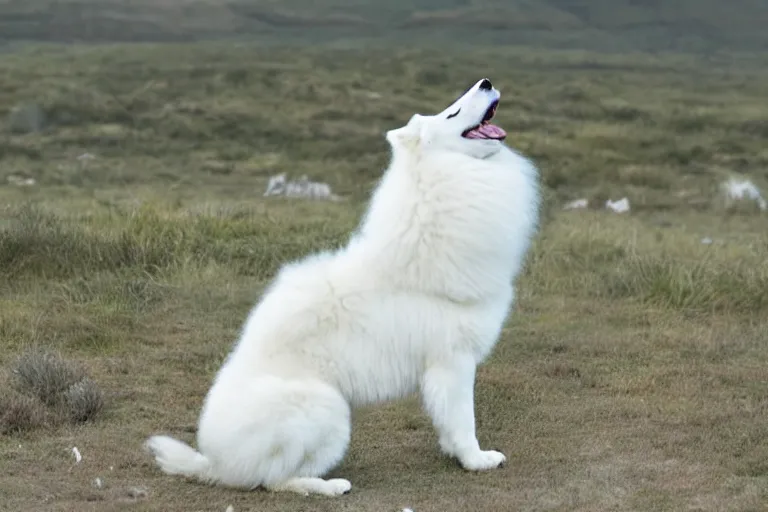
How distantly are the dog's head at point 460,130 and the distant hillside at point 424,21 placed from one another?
260 ft

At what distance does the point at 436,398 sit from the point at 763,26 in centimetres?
9757

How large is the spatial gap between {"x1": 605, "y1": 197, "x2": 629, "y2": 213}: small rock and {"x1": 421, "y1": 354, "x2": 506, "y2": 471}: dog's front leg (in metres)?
16.6

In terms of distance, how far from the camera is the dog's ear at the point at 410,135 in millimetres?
5824

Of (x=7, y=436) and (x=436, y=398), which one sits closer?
(x=436, y=398)

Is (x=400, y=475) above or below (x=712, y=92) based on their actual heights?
Answer: above

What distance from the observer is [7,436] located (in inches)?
261

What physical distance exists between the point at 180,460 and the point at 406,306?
1511 mm

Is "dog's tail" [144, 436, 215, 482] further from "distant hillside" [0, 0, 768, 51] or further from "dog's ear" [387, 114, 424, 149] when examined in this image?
"distant hillside" [0, 0, 768, 51]

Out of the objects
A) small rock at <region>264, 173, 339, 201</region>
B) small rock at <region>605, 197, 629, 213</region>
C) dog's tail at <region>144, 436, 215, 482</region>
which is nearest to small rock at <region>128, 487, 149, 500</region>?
dog's tail at <region>144, 436, 215, 482</region>

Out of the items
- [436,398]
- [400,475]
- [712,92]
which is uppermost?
[436,398]

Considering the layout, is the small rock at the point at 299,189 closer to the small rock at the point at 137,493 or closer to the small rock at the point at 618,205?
the small rock at the point at 618,205

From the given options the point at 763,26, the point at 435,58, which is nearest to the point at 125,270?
the point at 435,58

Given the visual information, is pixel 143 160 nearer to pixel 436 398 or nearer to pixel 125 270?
pixel 125 270

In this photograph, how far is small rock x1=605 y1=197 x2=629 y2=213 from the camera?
22055mm
